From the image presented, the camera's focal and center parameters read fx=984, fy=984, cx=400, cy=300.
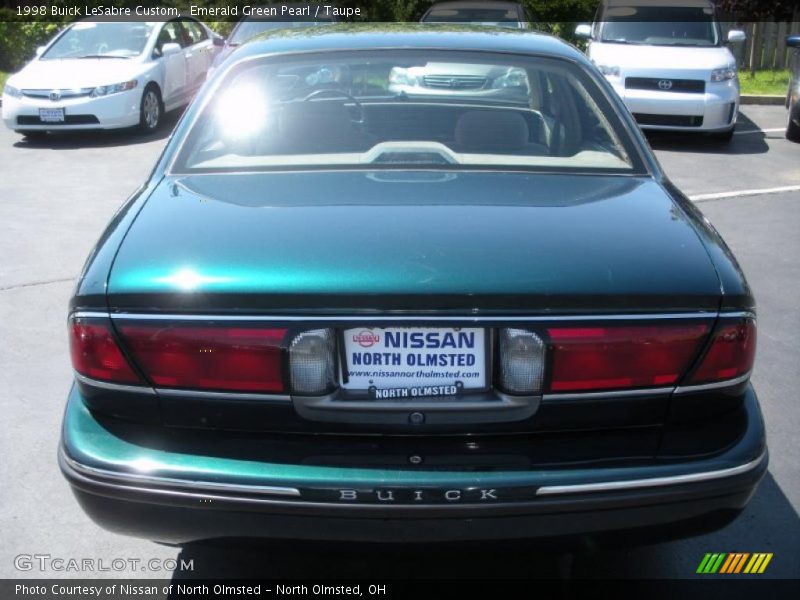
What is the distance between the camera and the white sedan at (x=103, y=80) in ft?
36.6

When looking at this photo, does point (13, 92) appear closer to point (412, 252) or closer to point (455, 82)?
point (455, 82)

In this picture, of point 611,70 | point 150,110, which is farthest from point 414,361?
point 150,110

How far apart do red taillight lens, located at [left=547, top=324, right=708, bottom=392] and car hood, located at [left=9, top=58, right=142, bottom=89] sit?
10.1m

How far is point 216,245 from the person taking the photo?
250 centimetres

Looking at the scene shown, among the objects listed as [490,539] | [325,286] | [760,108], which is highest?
[325,286]

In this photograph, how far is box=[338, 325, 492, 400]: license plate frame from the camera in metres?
2.30

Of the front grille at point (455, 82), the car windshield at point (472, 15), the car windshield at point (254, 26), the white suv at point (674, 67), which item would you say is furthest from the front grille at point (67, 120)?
the white suv at point (674, 67)

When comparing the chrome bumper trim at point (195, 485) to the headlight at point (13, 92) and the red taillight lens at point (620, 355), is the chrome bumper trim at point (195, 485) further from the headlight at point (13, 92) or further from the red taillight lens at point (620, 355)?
the headlight at point (13, 92)

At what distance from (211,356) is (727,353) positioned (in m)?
1.26

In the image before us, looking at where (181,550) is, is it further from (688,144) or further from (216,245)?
(688,144)

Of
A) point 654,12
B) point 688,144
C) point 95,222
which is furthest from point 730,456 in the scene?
point 654,12

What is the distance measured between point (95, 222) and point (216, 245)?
18.1 feet

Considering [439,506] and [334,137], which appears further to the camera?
[334,137]

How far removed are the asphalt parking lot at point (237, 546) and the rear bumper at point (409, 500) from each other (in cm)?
9
